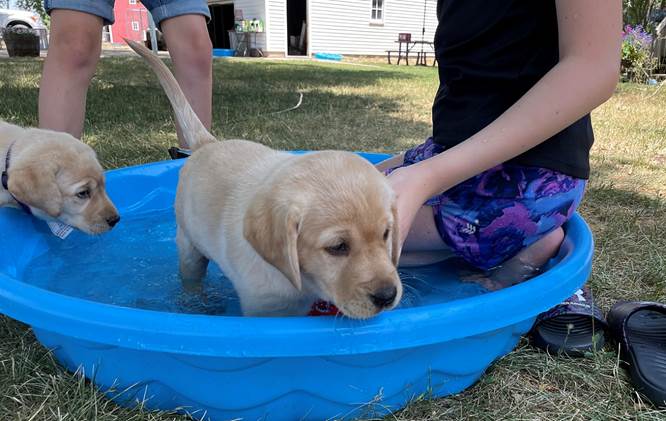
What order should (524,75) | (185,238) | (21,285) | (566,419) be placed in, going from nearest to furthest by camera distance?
(21,285) → (566,419) → (524,75) → (185,238)

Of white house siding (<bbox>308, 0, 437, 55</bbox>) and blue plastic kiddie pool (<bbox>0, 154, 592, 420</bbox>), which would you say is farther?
white house siding (<bbox>308, 0, 437, 55</bbox>)

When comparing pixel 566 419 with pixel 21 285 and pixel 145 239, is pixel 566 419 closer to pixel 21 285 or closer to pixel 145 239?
pixel 21 285

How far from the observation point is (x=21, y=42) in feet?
54.6

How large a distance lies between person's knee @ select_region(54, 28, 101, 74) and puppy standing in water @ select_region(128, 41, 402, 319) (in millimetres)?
1741

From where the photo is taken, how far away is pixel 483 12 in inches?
89.4

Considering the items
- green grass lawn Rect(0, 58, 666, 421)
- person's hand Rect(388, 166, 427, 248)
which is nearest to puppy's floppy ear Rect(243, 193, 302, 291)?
person's hand Rect(388, 166, 427, 248)

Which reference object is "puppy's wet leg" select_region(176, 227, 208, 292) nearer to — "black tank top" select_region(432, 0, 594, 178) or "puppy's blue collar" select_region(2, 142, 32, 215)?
"puppy's blue collar" select_region(2, 142, 32, 215)

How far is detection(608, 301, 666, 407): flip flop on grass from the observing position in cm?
181

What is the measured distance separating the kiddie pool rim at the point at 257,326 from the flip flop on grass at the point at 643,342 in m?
0.59

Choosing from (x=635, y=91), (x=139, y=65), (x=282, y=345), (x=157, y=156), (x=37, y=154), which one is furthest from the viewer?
(x=139, y=65)

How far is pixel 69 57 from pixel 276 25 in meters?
20.7

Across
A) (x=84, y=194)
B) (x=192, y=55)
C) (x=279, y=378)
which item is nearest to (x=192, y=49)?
(x=192, y=55)

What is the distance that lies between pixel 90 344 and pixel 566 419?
57.0 inches

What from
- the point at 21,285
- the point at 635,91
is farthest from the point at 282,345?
the point at 635,91
